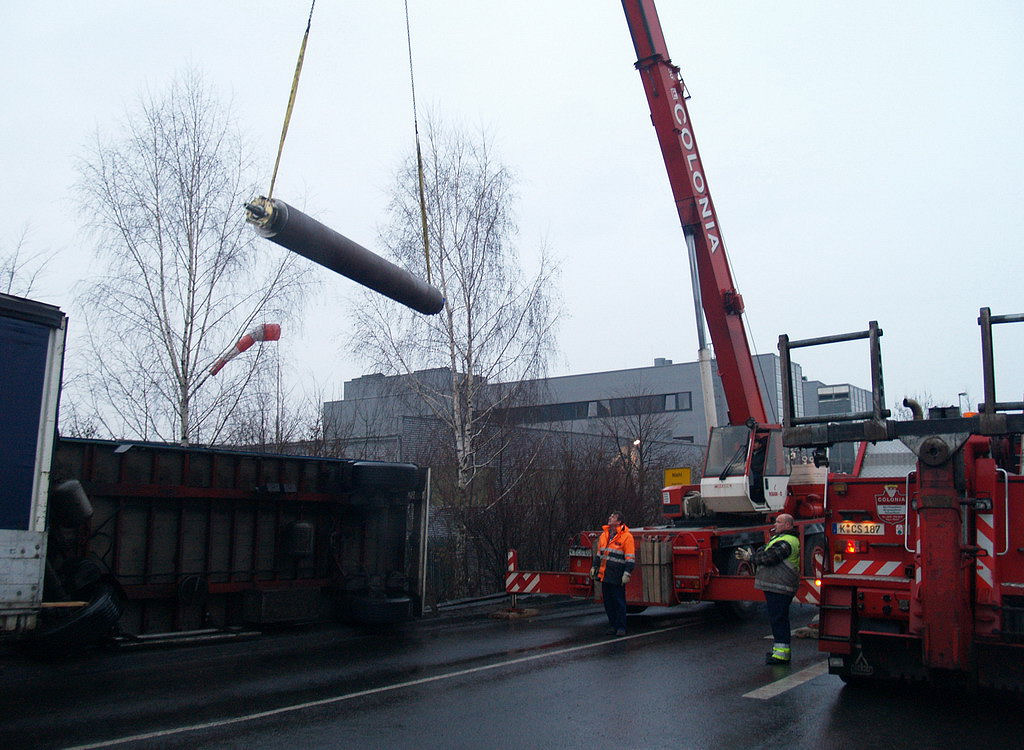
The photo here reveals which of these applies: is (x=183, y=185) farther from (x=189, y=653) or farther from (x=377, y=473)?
(x=189, y=653)

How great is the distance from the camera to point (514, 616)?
13398mm

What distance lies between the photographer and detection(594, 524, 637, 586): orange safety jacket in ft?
36.9

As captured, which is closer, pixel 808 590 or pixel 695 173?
pixel 808 590

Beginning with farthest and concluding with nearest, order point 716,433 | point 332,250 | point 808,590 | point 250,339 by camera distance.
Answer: point 250,339 → point 716,433 → point 808,590 → point 332,250

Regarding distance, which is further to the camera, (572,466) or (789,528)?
(572,466)

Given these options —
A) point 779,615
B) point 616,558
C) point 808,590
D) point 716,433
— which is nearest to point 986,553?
point 779,615

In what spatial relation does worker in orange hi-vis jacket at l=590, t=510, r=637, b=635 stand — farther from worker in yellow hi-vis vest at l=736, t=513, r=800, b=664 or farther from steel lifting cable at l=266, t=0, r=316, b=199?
steel lifting cable at l=266, t=0, r=316, b=199

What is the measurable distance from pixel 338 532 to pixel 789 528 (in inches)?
244

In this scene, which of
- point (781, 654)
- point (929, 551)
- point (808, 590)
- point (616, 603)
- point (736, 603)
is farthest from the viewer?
point (736, 603)

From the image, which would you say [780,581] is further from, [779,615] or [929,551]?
[929,551]

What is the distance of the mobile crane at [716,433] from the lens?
13.2 metres

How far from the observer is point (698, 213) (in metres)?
13.8

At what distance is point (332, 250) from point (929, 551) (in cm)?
506

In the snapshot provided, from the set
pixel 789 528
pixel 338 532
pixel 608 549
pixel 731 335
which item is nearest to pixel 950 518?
pixel 789 528
